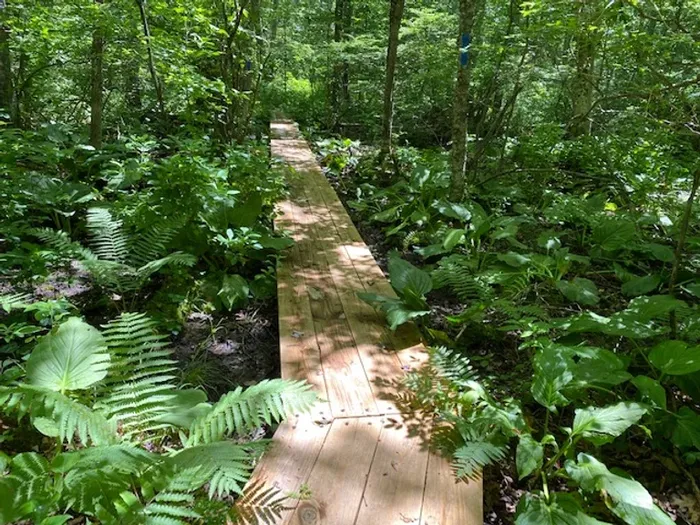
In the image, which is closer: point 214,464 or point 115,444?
point 214,464

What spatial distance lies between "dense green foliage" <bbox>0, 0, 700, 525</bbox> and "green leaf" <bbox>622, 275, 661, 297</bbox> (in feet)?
0.05

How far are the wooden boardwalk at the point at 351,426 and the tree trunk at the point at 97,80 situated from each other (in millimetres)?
3384

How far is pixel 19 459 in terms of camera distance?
1604mm

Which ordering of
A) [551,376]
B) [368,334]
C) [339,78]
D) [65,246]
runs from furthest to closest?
[339,78]
[65,246]
[368,334]
[551,376]

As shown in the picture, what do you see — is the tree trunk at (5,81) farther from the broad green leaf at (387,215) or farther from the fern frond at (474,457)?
the fern frond at (474,457)

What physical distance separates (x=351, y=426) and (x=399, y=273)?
143 cm

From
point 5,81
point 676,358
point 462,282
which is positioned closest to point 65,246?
point 462,282

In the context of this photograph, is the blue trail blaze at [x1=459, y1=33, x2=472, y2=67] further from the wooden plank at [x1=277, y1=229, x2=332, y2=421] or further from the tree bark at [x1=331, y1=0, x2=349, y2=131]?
the tree bark at [x1=331, y1=0, x2=349, y2=131]

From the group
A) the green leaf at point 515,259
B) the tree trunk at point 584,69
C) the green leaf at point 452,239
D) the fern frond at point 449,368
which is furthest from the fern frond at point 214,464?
the tree trunk at point 584,69

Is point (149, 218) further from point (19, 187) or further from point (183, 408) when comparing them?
point (183, 408)

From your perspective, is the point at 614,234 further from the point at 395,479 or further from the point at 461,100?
the point at 395,479

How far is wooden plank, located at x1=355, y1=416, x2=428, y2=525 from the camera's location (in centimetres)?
192

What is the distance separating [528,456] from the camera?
80.7 inches

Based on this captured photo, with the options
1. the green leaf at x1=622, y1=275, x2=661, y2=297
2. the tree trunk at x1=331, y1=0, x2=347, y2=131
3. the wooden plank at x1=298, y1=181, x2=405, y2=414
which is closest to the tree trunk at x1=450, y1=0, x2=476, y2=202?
the wooden plank at x1=298, y1=181, x2=405, y2=414
